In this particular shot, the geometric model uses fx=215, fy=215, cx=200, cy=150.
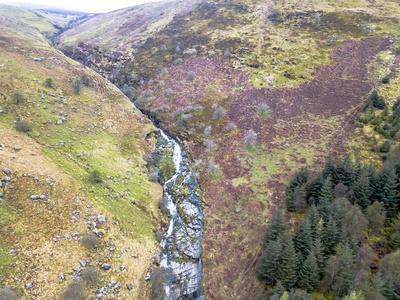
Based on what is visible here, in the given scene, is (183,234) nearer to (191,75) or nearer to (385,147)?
(385,147)

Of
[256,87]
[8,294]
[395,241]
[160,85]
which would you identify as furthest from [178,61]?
[8,294]

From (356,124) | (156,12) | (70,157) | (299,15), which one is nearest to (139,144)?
(70,157)

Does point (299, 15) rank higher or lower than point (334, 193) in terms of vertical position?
higher

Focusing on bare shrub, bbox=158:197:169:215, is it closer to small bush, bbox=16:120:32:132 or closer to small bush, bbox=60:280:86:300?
small bush, bbox=60:280:86:300

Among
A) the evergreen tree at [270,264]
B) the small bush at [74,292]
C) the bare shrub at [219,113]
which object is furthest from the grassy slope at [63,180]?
the bare shrub at [219,113]

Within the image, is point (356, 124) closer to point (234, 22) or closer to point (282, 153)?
point (282, 153)

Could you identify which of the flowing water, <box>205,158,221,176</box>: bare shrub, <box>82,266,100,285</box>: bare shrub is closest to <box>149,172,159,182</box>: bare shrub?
the flowing water

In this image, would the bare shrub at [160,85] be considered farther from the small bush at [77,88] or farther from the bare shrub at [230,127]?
the bare shrub at [230,127]
